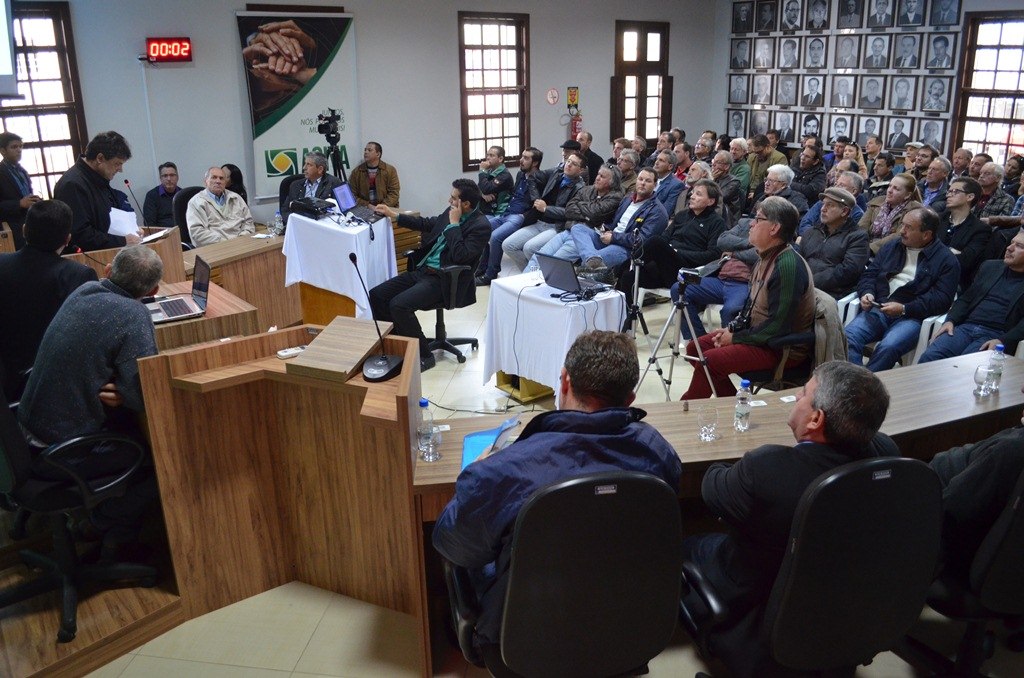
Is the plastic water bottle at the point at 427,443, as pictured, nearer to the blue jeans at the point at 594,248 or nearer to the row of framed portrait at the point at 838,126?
the blue jeans at the point at 594,248

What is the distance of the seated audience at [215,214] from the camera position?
6.43 m

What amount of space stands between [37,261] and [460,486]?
248 cm

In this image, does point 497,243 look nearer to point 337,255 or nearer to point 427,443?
point 337,255

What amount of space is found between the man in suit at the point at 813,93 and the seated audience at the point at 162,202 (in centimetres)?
786

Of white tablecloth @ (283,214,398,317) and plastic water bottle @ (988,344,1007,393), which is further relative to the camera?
white tablecloth @ (283,214,398,317)

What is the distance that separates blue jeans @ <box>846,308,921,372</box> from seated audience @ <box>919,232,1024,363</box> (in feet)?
0.51

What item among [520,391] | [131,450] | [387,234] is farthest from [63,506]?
[387,234]

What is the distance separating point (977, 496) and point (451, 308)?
3.63m

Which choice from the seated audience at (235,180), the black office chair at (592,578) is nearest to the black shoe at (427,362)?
the seated audience at (235,180)

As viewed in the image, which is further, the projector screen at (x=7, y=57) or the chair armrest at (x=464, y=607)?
the projector screen at (x=7, y=57)

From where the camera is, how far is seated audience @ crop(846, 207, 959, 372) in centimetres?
455

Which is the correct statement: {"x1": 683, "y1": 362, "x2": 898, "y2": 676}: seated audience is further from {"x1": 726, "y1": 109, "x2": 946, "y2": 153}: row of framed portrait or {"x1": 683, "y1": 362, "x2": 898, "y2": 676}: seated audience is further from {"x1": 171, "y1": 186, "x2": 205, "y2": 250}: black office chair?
{"x1": 726, "y1": 109, "x2": 946, "y2": 153}: row of framed portrait

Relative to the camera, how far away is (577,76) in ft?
34.3

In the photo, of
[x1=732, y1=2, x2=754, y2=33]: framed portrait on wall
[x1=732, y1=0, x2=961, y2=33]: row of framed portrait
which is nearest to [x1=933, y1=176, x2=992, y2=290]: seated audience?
[x1=732, y1=0, x2=961, y2=33]: row of framed portrait
